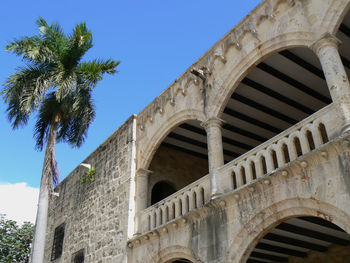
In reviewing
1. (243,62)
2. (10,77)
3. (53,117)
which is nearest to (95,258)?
(53,117)

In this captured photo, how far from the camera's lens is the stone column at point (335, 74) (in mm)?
5676

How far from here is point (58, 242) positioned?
13836 millimetres

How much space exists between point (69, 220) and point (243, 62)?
28.8 ft

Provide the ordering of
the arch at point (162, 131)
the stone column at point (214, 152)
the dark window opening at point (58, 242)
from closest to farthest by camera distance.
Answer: the stone column at point (214, 152)
the arch at point (162, 131)
the dark window opening at point (58, 242)

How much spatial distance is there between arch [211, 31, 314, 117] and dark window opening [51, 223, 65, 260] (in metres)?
8.36

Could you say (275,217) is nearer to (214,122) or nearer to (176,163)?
(214,122)

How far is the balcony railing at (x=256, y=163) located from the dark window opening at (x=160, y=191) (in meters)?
2.33

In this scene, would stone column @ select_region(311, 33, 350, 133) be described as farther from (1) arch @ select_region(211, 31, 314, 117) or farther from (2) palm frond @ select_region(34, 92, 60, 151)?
(2) palm frond @ select_region(34, 92, 60, 151)

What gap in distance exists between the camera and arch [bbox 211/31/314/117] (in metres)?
6.91

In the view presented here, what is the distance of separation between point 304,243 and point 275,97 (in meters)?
3.61

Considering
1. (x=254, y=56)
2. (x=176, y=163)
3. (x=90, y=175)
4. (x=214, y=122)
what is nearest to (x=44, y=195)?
(x=90, y=175)

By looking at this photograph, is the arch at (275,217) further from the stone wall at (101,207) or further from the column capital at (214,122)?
the stone wall at (101,207)

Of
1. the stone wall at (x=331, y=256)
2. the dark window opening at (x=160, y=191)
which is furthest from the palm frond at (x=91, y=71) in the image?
the stone wall at (x=331, y=256)

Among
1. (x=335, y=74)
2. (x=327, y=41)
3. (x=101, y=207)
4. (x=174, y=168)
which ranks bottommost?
(x=335, y=74)
